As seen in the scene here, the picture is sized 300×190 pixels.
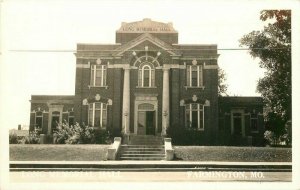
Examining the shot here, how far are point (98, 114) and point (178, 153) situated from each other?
22.4ft

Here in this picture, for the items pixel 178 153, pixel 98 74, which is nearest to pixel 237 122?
pixel 178 153

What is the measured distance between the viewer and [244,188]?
13.1m

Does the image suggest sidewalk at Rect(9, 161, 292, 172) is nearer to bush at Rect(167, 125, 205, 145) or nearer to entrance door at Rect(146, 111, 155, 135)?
bush at Rect(167, 125, 205, 145)

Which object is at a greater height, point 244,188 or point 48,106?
point 48,106

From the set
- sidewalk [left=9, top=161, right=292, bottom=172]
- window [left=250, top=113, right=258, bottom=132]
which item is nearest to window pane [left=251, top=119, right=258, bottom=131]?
window [left=250, top=113, right=258, bottom=132]

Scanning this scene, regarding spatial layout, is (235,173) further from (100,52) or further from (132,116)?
(100,52)

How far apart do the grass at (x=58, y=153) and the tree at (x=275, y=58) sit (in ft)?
25.4

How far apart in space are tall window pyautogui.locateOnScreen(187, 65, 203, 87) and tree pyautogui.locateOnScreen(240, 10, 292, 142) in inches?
157

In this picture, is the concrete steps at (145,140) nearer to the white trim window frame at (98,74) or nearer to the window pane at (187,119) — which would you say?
the window pane at (187,119)

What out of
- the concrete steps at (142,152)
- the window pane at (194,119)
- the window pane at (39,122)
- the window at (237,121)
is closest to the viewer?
the concrete steps at (142,152)

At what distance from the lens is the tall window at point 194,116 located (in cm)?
2472

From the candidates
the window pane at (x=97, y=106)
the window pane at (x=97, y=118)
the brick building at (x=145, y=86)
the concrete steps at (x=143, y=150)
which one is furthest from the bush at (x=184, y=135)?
the window pane at (x=97, y=106)
